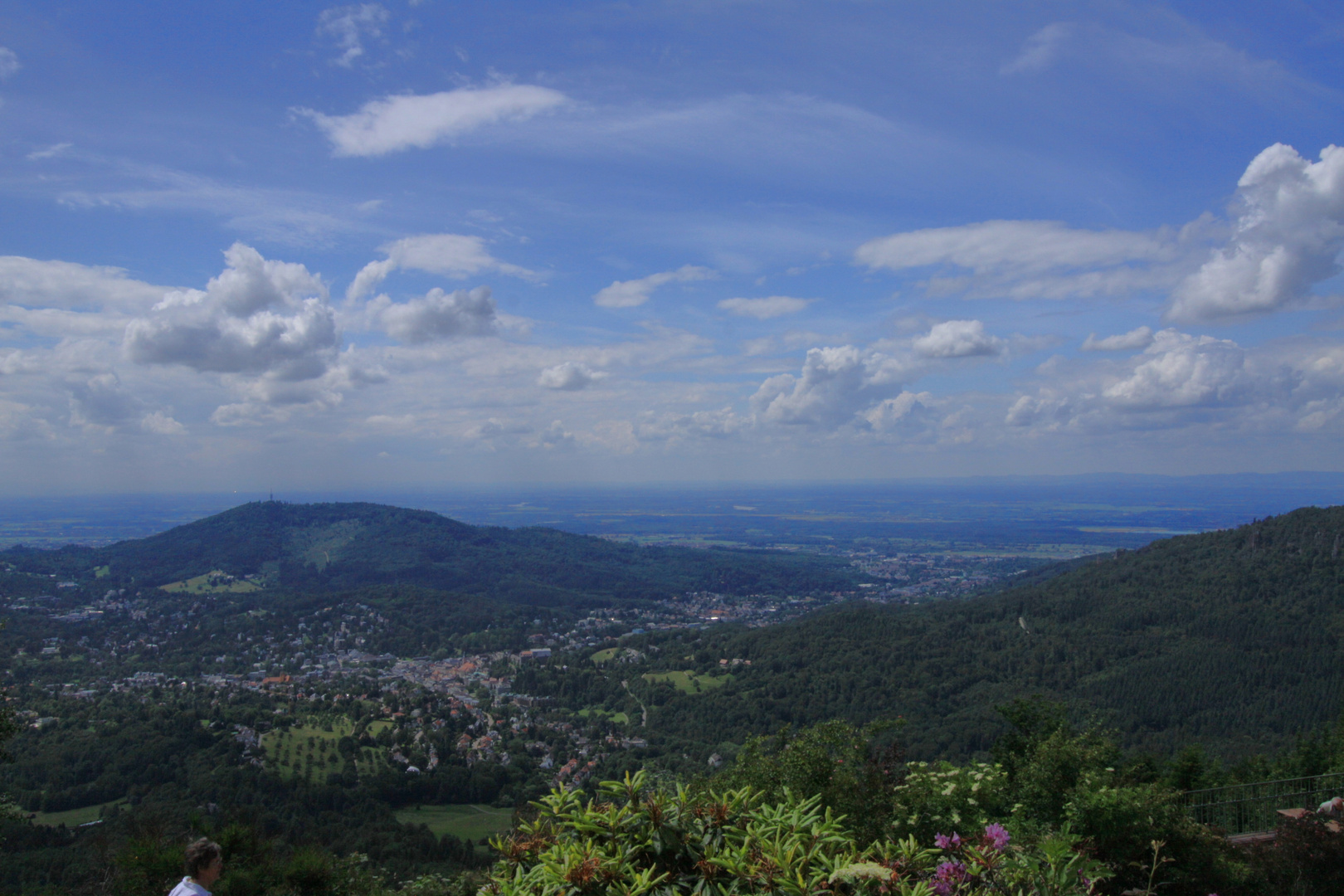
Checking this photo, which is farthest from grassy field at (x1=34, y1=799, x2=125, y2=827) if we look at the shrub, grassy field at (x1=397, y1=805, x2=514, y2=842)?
the shrub

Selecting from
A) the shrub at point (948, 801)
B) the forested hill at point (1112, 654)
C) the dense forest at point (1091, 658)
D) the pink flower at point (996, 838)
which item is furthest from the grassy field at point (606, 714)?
the pink flower at point (996, 838)

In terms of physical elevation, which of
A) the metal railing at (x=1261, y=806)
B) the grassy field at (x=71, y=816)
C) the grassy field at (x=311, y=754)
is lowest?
the grassy field at (x=311, y=754)

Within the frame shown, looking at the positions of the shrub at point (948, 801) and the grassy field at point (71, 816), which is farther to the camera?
the grassy field at point (71, 816)

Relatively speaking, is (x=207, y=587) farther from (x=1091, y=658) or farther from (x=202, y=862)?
(x=202, y=862)

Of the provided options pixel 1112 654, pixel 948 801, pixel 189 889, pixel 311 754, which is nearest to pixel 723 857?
pixel 189 889

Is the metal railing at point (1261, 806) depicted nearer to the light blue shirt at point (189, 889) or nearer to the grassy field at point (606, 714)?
the light blue shirt at point (189, 889)

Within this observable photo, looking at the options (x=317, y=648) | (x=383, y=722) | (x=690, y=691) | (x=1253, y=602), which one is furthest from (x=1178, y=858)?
(x=317, y=648)
